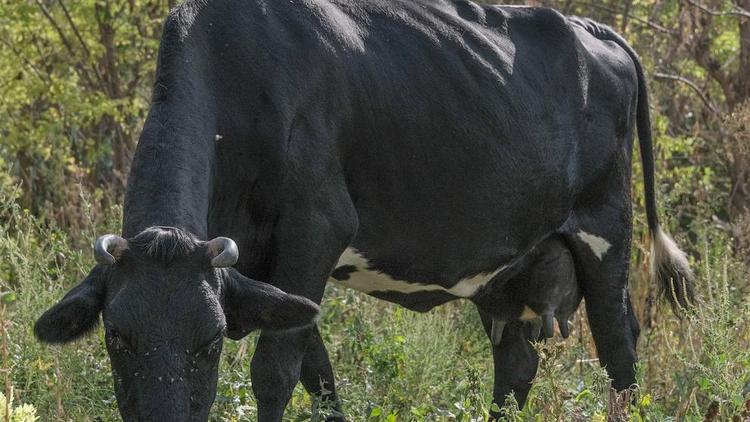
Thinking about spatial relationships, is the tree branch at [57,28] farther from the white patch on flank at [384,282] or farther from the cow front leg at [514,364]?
the white patch on flank at [384,282]

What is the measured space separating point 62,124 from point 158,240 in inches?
287

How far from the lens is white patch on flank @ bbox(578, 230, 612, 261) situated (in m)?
6.77

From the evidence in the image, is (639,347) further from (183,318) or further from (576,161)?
Result: (183,318)

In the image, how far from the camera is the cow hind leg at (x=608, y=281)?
6.79 m

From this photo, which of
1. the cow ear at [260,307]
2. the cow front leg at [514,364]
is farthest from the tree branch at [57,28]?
the cow ear at [260,307]

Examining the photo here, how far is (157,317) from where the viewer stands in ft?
13.3

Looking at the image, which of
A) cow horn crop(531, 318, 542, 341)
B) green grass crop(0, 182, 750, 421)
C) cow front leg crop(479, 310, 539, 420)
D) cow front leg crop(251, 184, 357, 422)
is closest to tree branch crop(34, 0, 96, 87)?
green grass crop(0, 182, 750, 421)

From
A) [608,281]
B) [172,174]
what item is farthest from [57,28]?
[172,174]

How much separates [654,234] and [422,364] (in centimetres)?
155

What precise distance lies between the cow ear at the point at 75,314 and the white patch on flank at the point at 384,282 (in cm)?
147

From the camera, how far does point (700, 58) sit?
34.3 ft

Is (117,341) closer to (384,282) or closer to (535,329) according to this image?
(384,282)

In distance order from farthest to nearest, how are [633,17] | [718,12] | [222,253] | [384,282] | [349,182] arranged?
[633,17] → [718,12] → [384,282] → [349,182] → [222,253]

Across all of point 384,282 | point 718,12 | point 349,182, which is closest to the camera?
point 349,182
